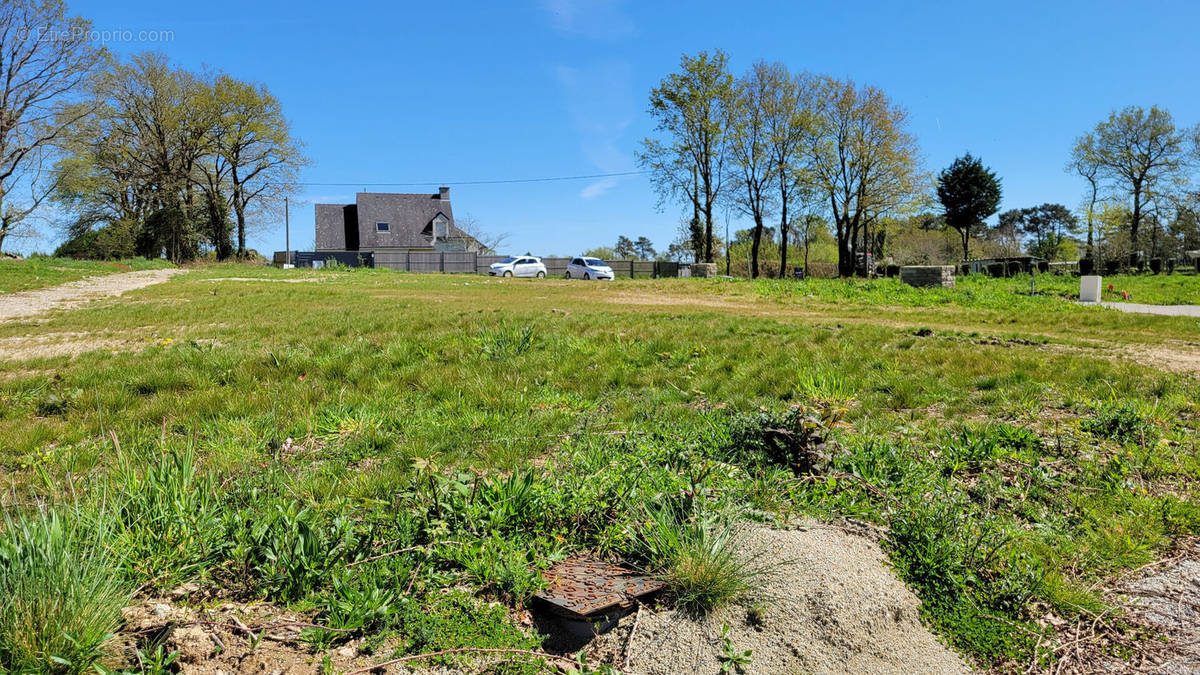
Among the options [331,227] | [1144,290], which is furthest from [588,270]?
[331,227]

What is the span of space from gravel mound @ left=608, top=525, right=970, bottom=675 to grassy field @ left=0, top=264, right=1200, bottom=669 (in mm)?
122

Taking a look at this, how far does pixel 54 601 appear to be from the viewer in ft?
5.97

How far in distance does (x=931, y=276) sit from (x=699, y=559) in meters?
21.4

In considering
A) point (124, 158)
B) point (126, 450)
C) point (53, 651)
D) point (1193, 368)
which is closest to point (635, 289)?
point (1193, 368)

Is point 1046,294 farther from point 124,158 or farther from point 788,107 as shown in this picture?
point 124,158

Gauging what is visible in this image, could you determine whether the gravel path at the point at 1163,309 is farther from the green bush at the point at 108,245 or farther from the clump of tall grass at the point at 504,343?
the green bush at the point at 108,245

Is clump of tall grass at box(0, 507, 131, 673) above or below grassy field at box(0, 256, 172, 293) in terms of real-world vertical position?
below

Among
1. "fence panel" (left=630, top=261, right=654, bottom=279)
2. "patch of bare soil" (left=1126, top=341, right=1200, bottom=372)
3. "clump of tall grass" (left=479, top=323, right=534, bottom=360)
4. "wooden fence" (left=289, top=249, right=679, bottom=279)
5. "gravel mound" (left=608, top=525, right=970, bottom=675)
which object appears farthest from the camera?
"wooden fence" (left=289, top=249, right=679, bottom=279)

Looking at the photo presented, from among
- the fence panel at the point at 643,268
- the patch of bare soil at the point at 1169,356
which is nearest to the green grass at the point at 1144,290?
the patch of bare soil at the point at 1169,356

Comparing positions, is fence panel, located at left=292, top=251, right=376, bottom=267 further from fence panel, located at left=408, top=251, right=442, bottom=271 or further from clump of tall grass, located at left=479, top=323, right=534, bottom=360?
clump of tall grass, located at left=479, top=323, right=534, bottom=360

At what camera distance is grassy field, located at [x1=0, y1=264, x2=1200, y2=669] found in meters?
2.27

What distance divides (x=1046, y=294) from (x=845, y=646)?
61.1ft

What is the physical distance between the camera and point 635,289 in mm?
23016

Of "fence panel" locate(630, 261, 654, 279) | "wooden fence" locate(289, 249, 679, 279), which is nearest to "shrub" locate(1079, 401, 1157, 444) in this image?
"wooden fence" locate(289, 249, 679, 279)
